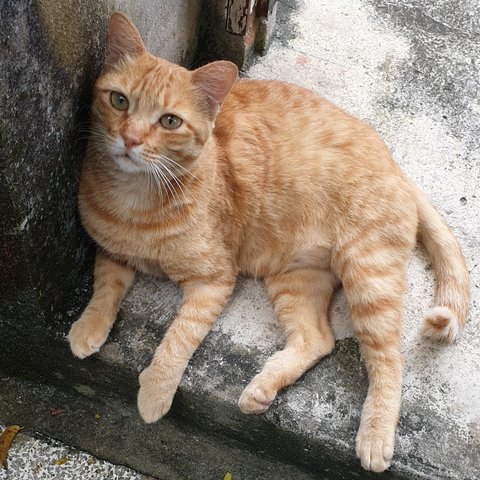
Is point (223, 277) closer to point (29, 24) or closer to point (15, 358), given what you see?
point (15, 358)

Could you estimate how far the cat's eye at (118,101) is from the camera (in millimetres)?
2238

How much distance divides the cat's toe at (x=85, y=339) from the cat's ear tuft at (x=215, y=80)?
889mm

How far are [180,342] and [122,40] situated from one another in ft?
3.51

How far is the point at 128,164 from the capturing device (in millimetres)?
2217

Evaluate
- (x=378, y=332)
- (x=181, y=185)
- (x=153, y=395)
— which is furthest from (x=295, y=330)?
(x=181, y=185)

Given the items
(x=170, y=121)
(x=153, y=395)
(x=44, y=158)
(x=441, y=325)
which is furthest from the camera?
(x=441, y=325)

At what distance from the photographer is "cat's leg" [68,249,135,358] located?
8.00 feet

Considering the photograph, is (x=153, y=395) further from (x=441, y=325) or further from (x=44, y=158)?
(x=441, y=325)

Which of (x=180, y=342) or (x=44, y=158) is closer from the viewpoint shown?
(x=44, y=158)

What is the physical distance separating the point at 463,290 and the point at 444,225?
1.00ft

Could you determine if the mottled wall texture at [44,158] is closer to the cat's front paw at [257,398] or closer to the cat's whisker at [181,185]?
the cat's whisker at [181,185]

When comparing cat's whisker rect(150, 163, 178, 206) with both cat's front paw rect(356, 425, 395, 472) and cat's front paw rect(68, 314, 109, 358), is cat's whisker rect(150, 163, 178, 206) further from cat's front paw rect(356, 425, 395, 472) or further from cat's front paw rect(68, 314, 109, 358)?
cat's front paw rect(356, 425, 395, 472)

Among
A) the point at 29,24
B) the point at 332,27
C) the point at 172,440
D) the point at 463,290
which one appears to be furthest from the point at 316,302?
the point at 332,27

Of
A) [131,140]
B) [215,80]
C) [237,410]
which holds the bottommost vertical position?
[237,410]
